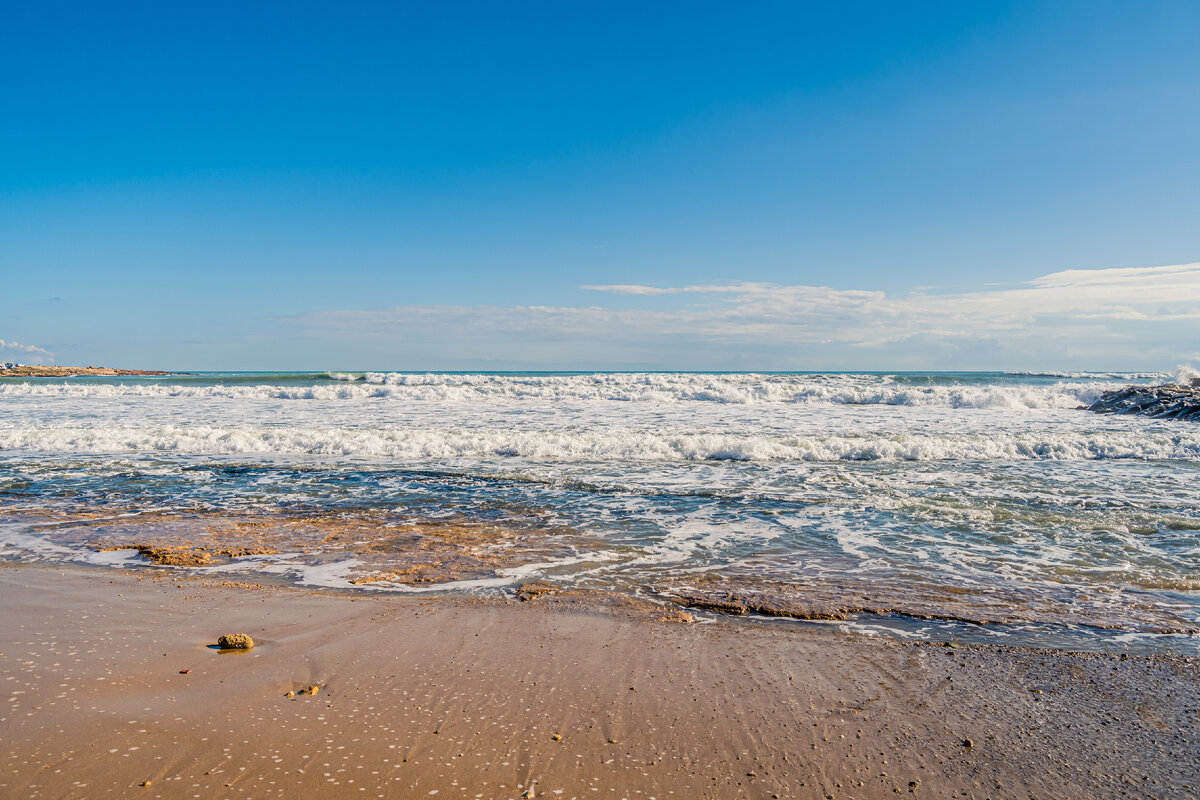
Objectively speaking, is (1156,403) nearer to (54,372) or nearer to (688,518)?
(688,518)

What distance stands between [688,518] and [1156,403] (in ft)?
73.4

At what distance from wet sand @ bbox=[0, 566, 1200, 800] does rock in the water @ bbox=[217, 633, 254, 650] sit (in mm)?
70

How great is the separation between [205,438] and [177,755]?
12.9 metres

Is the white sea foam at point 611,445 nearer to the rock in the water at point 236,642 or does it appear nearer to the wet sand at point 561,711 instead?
the wet sand at point 561,711

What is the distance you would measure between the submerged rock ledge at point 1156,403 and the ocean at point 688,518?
143 inches

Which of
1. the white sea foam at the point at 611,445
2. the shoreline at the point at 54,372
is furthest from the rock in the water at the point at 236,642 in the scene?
the shoreline at the point at 54,372

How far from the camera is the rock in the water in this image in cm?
375

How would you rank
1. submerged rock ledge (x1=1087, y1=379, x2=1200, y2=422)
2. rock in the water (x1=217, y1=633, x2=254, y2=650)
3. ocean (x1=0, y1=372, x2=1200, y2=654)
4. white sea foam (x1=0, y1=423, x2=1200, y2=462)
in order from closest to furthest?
rock in the water (x1=217, y1=633, x2=254, y2=650)
ocean (x1=0, y1=372, x2=1200, y2=654)
white sea foam (x1=0, y1=423, x2=1200, y2=462)
submerged rock ledge (x1=1087, y1=379, x2=1200, y2=422)

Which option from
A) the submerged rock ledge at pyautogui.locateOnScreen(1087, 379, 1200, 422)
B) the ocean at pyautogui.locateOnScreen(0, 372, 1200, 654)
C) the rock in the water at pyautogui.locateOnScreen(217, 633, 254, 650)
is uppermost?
the submerged rock ledge at pyautogui.locateOnScreen(1087, 379, 1200, 422)

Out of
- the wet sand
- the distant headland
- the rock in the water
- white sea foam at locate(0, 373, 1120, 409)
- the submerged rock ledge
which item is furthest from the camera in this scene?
the distant headland

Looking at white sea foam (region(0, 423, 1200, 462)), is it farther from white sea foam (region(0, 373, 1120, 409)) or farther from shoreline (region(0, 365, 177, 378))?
shoreline (region(0, 365, 177, 378))

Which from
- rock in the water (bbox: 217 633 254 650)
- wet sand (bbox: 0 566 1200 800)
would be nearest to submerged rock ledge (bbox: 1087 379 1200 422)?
wet sand (bbox: 0 566 1200 800)

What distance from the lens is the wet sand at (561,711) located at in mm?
2520

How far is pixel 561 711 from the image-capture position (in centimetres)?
304
